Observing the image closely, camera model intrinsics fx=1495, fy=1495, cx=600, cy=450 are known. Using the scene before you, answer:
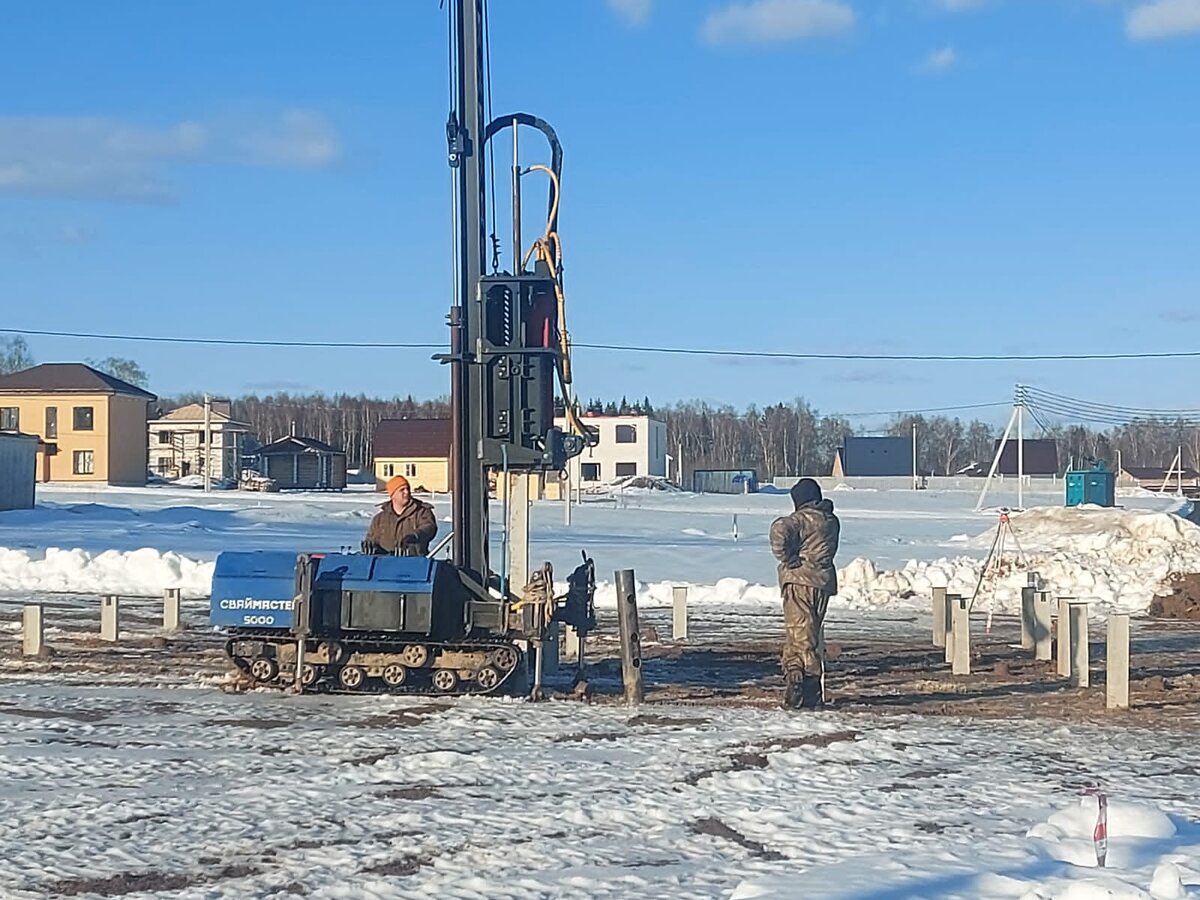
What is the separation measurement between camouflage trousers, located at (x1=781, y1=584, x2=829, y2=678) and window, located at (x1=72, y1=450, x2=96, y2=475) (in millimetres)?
71348

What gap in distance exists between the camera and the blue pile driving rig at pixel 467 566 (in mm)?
13070

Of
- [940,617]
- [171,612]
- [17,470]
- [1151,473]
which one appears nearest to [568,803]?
[940,617]

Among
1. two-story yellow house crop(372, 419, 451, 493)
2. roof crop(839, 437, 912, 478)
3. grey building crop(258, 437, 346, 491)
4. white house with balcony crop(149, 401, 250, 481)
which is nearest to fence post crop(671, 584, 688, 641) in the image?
two-story yellow house crop(372, 419, 451, 493)

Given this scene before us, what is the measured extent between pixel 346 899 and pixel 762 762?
13.4 ft

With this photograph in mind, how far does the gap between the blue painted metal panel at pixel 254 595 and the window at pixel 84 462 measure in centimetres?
6946

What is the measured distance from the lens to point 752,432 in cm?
17238

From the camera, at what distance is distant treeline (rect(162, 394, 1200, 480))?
517 ft

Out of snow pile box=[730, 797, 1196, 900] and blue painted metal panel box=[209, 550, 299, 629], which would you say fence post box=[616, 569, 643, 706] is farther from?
snow pile box=[730, 797, 1196, 900]

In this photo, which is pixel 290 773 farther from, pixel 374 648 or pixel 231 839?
pixel 374 648

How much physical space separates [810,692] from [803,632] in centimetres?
Answer: 53

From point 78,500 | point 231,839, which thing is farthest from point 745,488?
point 231,839

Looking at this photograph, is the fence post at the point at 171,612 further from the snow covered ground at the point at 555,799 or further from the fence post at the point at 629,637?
the fence post at the point at 629,637

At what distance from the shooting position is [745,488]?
101 metres

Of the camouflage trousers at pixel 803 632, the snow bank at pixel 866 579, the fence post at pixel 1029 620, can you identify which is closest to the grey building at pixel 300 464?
the snow bank at pixel 866 579
